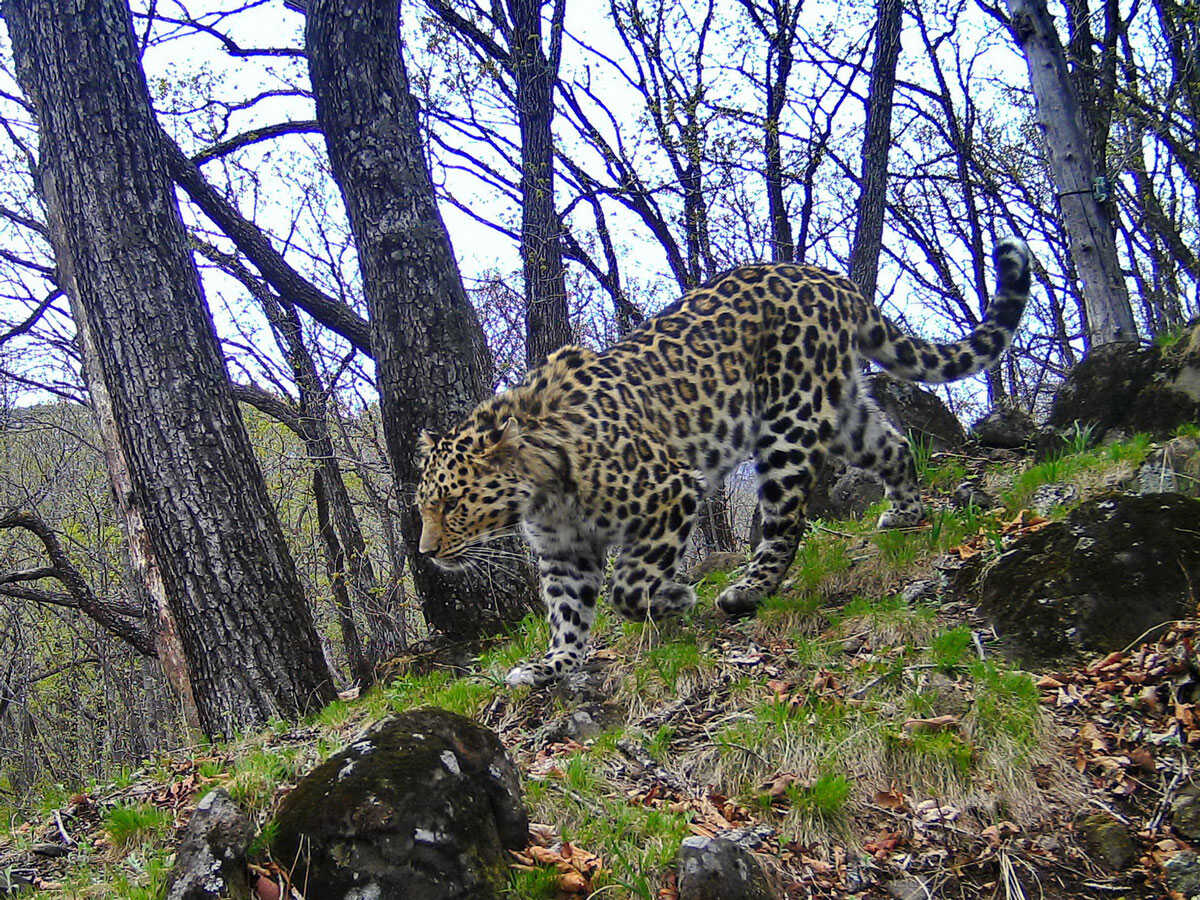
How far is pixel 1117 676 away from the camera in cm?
435

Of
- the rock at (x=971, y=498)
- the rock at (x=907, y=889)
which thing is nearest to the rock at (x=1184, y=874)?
the rock at (x=907, y=889)

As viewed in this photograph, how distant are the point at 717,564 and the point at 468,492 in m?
2.94

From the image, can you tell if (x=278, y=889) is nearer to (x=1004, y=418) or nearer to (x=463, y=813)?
(x=463, y=813)

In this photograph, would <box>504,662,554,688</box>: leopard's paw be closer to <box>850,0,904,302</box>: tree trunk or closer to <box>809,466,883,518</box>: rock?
<box>809,466,883,518</box>: rock

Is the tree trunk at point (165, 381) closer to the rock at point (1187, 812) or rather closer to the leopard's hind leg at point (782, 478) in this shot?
the leopard's hind leg at point (782, 478)

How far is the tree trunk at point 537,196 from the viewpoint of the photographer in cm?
1207

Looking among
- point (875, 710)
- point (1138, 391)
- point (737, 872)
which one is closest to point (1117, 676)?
point (875, 710)

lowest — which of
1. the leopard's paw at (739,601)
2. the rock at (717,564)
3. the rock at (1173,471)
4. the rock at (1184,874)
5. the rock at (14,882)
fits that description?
the rock at (1184,874)

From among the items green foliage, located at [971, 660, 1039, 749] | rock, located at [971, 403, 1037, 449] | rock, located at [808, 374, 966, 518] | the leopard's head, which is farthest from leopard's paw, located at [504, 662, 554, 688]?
rock, located at [971, 403, 1037, 449]

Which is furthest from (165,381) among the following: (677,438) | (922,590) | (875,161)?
(875,161)

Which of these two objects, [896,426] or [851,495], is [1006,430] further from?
[851,495]

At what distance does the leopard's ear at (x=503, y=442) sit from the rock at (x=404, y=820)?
194 centimetres

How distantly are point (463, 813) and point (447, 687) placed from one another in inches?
95.2

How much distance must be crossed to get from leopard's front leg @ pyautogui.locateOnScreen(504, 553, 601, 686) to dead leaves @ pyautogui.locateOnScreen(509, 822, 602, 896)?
1.70 meters
